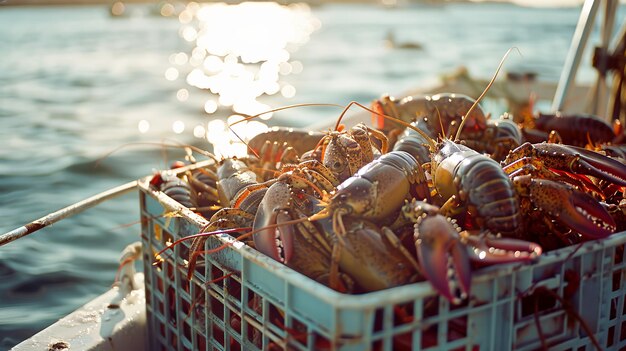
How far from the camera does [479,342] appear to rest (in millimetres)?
1308

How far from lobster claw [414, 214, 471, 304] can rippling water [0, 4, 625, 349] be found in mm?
1391

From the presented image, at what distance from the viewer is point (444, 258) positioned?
3.97 ft

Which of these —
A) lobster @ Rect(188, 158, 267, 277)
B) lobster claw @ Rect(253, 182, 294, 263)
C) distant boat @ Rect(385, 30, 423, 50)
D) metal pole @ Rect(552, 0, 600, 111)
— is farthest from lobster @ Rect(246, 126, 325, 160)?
distant boat @ Rect(385, 30, 423, 50)

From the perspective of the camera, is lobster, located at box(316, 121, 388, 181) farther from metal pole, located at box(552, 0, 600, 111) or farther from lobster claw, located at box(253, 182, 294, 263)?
metal pole, located at box(552, 0, 600, 111)

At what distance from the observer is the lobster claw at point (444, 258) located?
117 centimetres

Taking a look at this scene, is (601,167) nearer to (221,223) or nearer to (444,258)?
(444,258)

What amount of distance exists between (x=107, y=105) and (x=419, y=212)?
32.0 ft

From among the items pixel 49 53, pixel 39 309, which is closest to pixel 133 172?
pixel 39 309

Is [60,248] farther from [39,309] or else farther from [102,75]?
[102,75]

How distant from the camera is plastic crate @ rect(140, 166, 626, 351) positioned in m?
1.17

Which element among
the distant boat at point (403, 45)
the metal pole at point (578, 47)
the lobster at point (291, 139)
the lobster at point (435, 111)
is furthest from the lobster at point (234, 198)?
the distant boat at point (403, 45)

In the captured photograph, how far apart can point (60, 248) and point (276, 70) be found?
1509 centimetres

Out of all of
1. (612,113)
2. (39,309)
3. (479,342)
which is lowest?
(39,309)

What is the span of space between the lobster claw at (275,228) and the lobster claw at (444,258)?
333 millimetres
